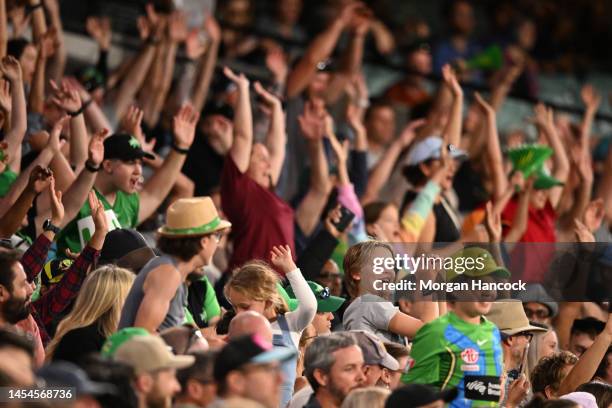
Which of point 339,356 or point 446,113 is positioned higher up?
point 339,356

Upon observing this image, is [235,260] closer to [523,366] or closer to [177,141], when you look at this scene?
[177,141]

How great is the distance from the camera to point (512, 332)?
852 centimetres

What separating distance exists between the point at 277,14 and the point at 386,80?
1.30 metres

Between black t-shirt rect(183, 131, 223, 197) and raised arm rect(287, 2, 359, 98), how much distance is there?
124cm

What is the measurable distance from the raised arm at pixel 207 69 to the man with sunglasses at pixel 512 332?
15.5ft

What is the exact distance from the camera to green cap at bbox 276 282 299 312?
781 cm

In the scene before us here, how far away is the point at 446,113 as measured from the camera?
1323cm

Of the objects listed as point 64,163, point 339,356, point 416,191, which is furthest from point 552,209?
point 339,356

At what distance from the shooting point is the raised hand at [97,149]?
8.88 metres

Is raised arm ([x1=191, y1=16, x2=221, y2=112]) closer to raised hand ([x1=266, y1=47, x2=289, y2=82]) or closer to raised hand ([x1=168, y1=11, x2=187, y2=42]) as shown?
raised hand ([x1=168, y1=11, x2=187, y2=42])

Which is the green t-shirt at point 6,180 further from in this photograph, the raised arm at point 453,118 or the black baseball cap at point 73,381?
the raised arm at point 453,118

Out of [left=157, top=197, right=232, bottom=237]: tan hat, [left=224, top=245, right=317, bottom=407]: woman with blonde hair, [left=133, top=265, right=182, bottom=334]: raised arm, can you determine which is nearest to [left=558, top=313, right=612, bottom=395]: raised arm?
[left=224, top=245, right=317, bottom=407]: woman with blonde hair

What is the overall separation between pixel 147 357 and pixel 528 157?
6049 mm

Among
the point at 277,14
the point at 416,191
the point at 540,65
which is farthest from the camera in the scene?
the point at 540,65
